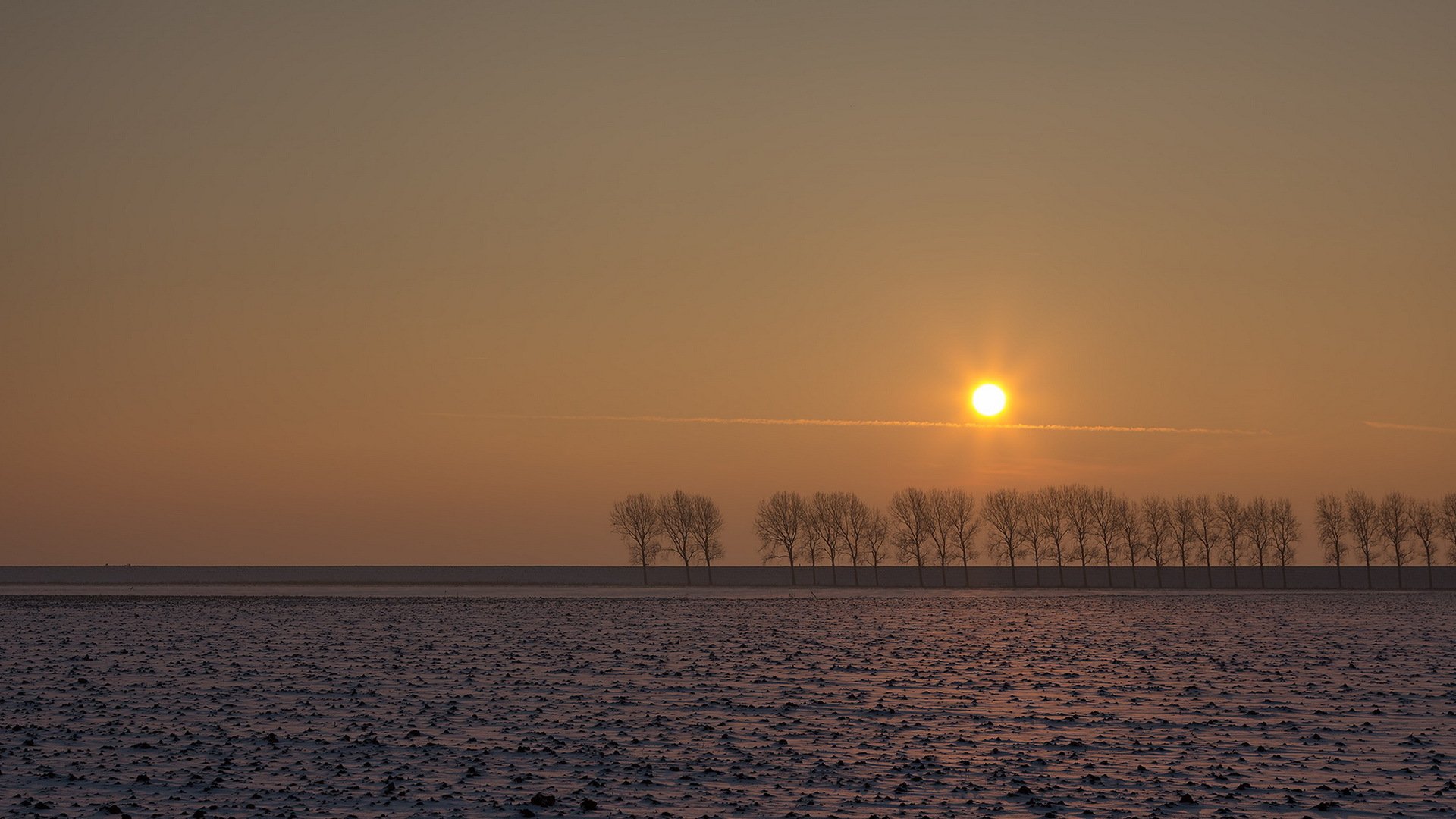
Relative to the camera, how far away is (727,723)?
103 feet

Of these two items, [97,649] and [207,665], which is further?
[97,649]

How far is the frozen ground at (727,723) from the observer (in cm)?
2238

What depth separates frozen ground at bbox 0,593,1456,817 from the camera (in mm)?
22375

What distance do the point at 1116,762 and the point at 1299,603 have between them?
88611mm

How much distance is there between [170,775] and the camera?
24328 mm

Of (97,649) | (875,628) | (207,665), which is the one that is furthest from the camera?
(875,628)

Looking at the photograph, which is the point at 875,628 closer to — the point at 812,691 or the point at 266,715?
the point at 812,691

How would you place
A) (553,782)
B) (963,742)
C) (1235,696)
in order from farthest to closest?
(1235,696) < (963,742) < (553,782)

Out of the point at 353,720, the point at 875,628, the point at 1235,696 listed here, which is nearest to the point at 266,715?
the point at 353,720

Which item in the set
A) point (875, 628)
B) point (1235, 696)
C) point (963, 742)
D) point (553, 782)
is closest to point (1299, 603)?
point (875, 628)

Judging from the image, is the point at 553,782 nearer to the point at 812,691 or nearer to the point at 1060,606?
the point at 812,691

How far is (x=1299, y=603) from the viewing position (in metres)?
105

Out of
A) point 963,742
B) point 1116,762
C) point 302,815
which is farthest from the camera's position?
point 963,742

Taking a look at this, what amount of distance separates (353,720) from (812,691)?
13.2m
